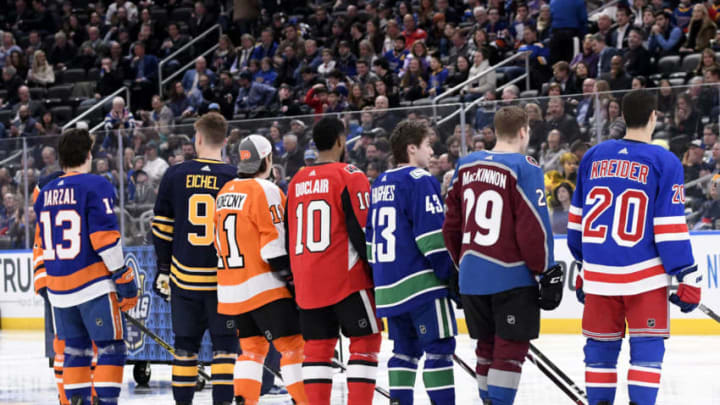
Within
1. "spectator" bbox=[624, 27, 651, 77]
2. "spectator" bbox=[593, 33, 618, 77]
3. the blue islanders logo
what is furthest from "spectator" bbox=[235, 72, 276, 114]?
the blue islanders logo

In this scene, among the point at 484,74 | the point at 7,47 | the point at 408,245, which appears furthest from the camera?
the point at 7,47

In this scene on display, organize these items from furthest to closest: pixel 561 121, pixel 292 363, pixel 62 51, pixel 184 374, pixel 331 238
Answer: pixel 62 51 → pixel 561 121 → pixel 184 374 → pixel 292 363 → pixel 331 238

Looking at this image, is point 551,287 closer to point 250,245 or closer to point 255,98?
point 250,245

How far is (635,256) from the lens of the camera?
5070 millimetres

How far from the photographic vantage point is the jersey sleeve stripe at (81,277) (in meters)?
6.00

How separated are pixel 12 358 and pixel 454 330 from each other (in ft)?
23.4

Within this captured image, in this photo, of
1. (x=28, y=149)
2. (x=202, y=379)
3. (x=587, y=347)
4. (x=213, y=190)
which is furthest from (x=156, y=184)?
(x=587, y=347)

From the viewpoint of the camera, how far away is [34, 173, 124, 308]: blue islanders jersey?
5.96 meters

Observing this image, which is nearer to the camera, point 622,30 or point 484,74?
point 622,30

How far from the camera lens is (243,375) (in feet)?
19.1

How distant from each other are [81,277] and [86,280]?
3cm

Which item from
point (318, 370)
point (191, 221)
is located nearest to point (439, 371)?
point (318, 370)

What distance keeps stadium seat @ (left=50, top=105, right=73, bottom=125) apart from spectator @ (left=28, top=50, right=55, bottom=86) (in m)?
1.24

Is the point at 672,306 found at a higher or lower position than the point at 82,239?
lower
